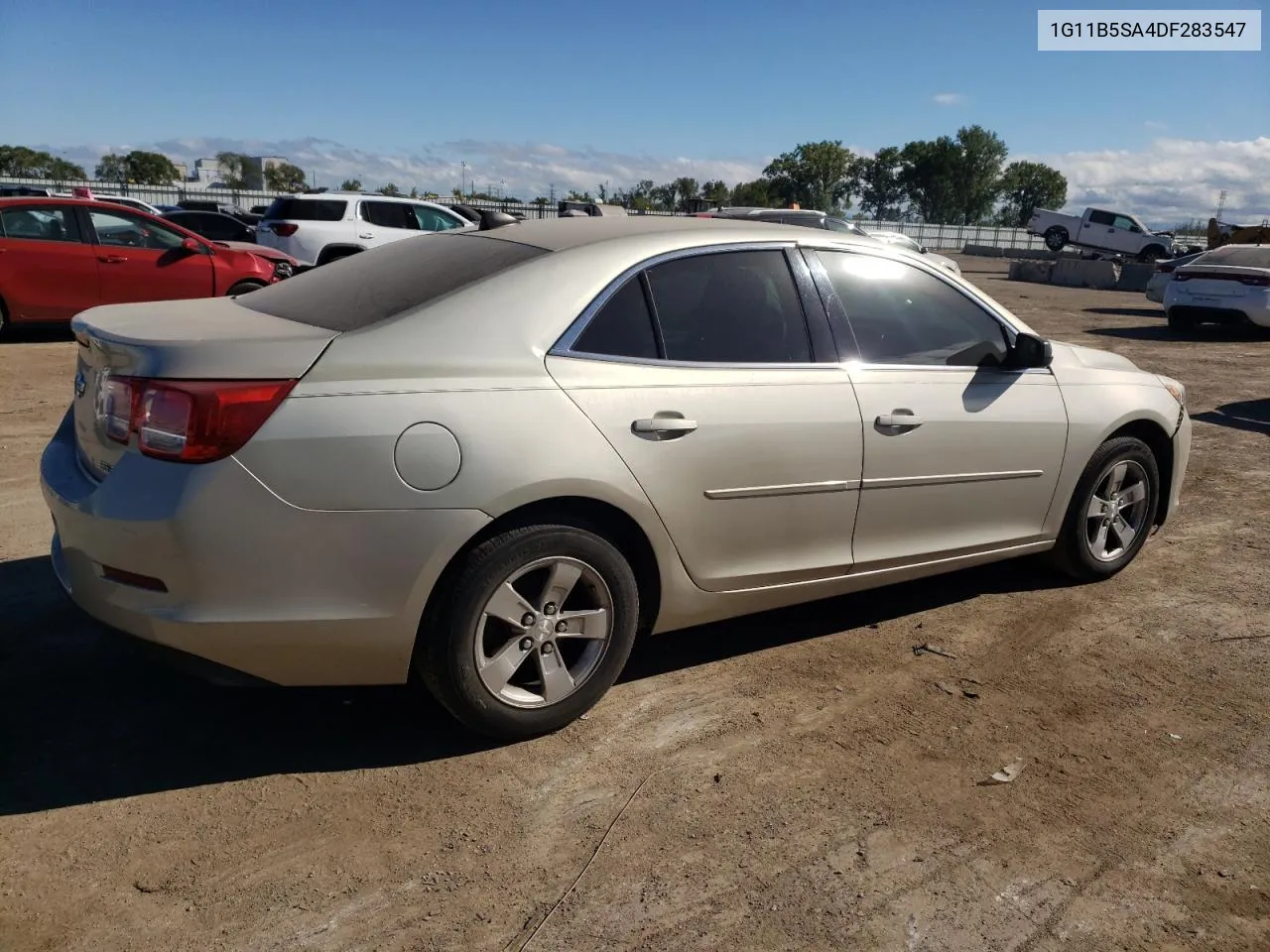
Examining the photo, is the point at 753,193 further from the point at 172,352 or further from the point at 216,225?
the point at 172,352

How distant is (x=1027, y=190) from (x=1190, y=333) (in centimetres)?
11696

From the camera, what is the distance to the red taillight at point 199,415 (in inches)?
110

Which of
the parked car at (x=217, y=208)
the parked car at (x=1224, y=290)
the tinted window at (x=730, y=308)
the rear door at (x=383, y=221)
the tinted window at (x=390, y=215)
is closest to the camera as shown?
the tinted window at (x=730, y=308)

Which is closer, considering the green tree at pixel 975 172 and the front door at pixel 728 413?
the front door at pixel 728 413

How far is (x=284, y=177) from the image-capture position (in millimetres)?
92375

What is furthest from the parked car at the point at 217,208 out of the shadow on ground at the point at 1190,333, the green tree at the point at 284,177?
the green tree at the point at 284,177

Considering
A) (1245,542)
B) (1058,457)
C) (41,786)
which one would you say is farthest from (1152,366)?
(41,786)

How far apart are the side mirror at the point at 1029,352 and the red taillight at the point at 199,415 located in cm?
292

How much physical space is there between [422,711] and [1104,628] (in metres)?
2.88

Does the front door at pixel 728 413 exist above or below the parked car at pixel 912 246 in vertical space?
below

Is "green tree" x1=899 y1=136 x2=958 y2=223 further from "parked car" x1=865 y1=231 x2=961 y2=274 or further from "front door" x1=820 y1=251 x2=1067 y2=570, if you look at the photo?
"front door" x1=820 y1=251 x2=1067 y2=570

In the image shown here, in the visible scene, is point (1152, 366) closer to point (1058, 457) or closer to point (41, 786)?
point (1058, 457)

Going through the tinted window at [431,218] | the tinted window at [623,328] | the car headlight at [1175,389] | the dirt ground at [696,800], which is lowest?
the dirt ground at [696,800]

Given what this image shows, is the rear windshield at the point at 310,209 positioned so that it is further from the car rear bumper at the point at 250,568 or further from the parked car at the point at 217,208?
the car rear bumper at the point at 250,568
